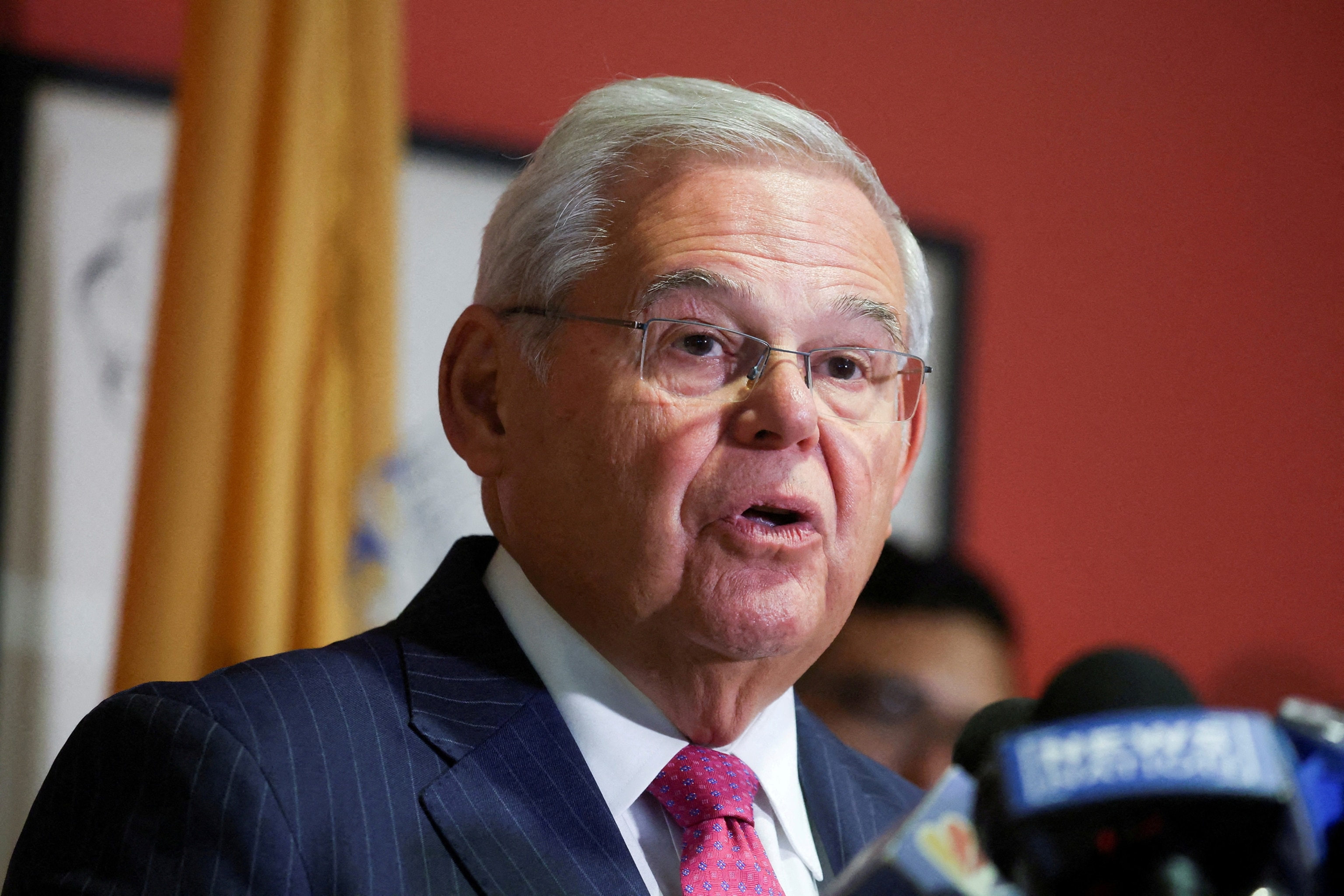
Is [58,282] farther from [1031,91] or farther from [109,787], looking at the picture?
[1031,91]

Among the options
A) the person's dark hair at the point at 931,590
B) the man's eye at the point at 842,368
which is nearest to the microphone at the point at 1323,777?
the man's eye at the point at 842,368

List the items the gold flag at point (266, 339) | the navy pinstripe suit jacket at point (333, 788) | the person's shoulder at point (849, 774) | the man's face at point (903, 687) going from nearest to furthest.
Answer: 1. the navy pinstripe suit jacket at point (333, 788)
2. the person's shoulder at point (849, 774)
3. the gold flag at point (266, 339)
4. the man's face at point (903, 687)

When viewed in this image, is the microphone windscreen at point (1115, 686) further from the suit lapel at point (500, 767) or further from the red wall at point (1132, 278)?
the red wall at point (1132, 278)

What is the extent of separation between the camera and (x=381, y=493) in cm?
199

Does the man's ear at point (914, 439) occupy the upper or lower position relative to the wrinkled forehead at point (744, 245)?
lower

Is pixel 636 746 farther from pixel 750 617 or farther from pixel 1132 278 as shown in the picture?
pixel 1132 278

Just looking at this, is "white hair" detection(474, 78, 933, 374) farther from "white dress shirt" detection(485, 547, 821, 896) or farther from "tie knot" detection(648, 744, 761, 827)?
"tie knot" detection(648, 744, 761, 827)

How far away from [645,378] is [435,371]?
1130mm

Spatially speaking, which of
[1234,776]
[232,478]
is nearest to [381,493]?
[232,478]

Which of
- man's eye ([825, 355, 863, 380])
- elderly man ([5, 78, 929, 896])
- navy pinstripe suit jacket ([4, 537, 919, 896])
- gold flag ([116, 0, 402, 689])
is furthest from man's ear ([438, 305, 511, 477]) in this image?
gold flag ([116, 0, 402, 689])

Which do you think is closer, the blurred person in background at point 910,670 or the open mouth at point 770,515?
the open mouth at point 770,515

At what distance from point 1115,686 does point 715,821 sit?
59 cm

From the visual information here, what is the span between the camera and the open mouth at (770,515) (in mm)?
1247

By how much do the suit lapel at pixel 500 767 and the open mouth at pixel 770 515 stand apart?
269mm
